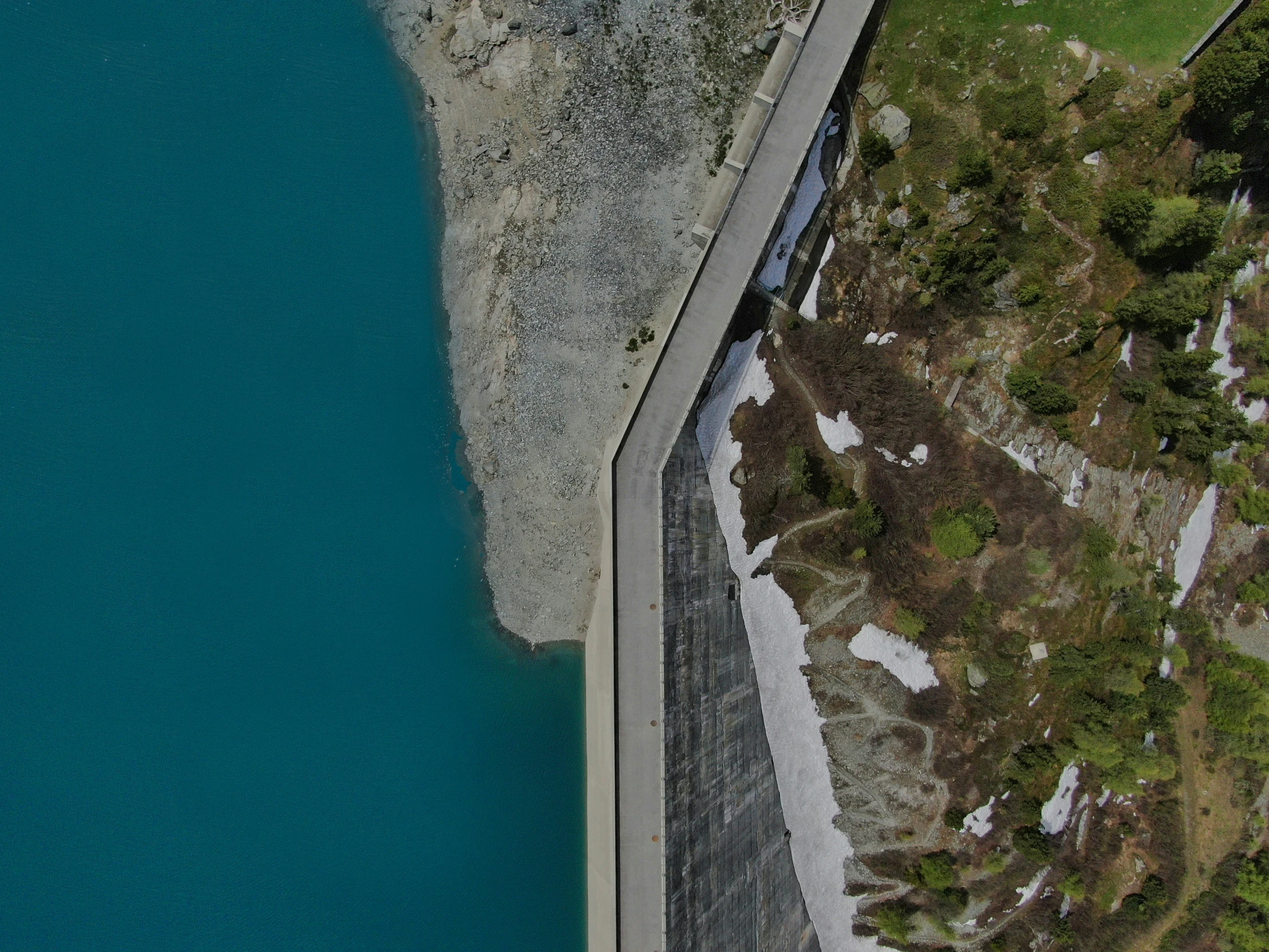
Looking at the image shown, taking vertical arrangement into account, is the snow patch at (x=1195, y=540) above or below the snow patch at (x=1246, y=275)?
below

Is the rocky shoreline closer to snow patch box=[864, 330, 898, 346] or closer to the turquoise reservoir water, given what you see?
the turquoise reservoir water

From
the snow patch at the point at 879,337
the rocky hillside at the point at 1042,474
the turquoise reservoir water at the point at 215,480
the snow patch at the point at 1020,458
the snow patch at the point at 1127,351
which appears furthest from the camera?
the turquoise reservoir water at the point at 215,480

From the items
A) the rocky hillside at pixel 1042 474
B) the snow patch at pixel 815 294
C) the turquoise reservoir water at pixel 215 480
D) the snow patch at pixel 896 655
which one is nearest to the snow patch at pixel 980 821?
the rocky hillside at pixel 1042 474

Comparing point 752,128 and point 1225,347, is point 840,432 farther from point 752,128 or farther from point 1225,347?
point 1225,347

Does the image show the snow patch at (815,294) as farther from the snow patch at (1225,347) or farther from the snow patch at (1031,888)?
the snow patch at (1031,888)

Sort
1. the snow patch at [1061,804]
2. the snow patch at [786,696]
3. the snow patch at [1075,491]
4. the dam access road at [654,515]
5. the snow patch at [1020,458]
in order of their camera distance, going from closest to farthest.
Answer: the snow patch at [1075,491] < the snow patch at [1020,458] < the dam access road at [654,515] < the snow patch at [1061,804] < the snow patch at [786,696]

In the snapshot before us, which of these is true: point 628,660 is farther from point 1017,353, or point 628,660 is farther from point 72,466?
point 72,466

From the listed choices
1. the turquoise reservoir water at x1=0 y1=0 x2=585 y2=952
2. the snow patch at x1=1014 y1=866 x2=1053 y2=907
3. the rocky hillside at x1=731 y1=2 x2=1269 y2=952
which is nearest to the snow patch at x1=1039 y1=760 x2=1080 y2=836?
the rocky hillside at x1=731 y1=2 x2=1269 y2=952

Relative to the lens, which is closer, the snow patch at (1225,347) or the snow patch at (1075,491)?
the snow patch at (1225,347)
